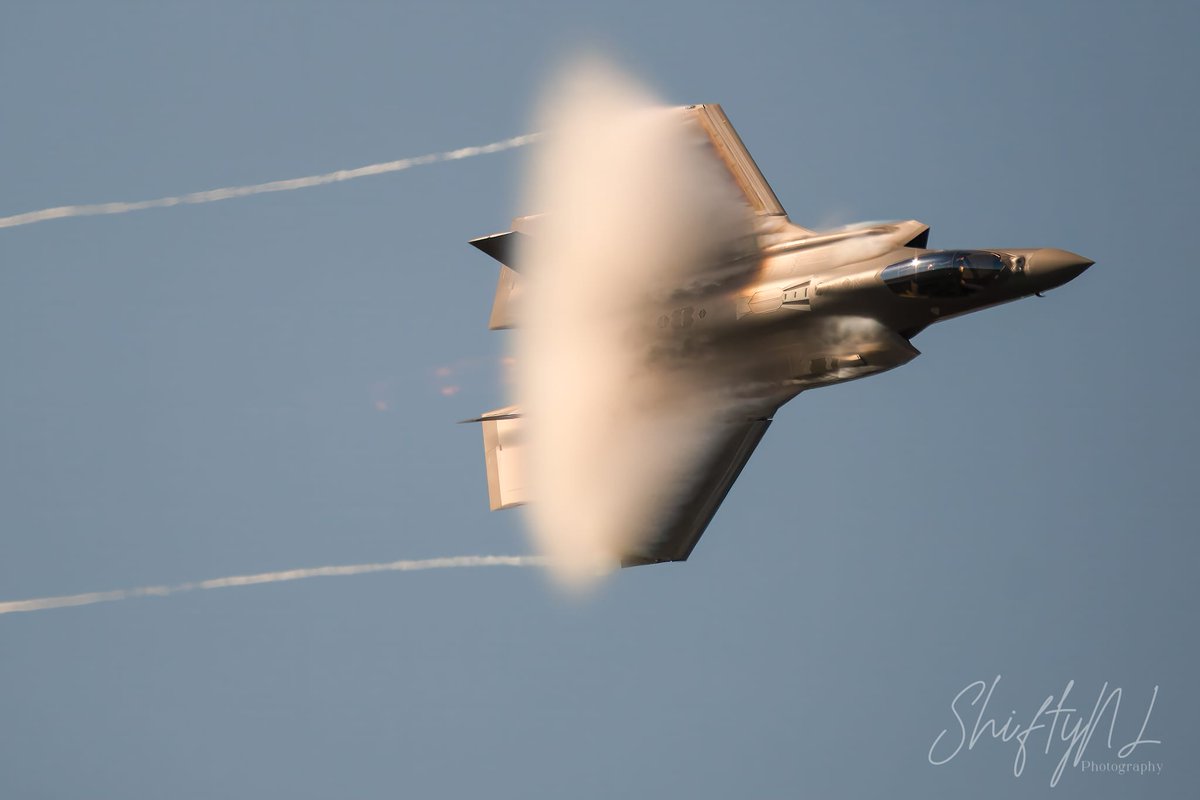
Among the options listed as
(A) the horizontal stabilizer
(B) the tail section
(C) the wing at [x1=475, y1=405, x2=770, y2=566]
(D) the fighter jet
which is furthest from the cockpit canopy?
(B) the tail section

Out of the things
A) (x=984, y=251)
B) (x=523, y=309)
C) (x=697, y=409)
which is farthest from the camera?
(x=523, y=309)

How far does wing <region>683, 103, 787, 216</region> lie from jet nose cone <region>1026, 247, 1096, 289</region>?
371 centimetres

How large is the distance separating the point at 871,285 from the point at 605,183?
15.4ft

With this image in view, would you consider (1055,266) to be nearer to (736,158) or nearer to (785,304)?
(785,304)

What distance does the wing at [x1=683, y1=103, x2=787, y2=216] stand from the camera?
2345 centimetres

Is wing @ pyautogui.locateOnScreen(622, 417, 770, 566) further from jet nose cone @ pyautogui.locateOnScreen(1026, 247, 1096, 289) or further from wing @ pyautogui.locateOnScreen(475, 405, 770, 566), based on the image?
jet nose cone @ pyautogui.locateOnScreen(1026, 247, 1096, 289)

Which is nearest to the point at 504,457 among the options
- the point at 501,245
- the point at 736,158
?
the point at 501,245

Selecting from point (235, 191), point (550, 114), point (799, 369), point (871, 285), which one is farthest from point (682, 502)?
point (235, 191)

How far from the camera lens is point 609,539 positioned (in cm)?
2383

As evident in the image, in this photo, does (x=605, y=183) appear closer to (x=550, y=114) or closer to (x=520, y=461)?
(x=550, y=114)

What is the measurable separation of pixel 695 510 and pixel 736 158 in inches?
187

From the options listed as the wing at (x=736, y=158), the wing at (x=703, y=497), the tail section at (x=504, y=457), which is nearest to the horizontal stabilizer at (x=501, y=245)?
the tail section at (x=504, y=457)

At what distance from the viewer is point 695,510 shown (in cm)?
2355

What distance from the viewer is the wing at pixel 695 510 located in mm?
23422
